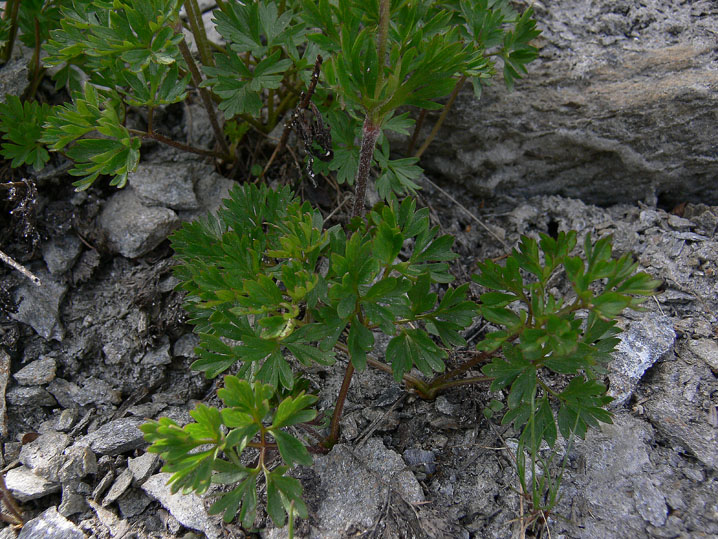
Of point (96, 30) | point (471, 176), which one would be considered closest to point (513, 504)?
point (471, 176)

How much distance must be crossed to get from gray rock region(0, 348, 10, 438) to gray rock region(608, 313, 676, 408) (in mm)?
2830

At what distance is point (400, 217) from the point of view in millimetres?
2227

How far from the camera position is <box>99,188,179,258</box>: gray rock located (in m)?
2.94

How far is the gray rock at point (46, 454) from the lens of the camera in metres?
2.28

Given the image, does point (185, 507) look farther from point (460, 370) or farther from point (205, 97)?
point (205, 97)

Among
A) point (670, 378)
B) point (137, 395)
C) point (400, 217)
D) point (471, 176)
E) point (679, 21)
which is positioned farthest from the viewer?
point (471, 176)

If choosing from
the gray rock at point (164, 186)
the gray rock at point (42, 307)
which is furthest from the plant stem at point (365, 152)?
the gray rock at point (42, 307)

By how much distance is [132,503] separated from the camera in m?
2.24

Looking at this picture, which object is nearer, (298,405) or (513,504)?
(298,405)

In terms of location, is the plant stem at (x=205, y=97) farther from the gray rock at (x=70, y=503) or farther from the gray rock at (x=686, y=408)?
the gray rock at (x=686, y=408)

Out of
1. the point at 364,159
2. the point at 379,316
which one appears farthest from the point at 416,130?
the point at 379,316

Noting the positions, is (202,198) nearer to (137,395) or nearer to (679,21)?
(137,395)

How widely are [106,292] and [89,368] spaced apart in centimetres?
43

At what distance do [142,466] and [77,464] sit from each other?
27 centimetres
